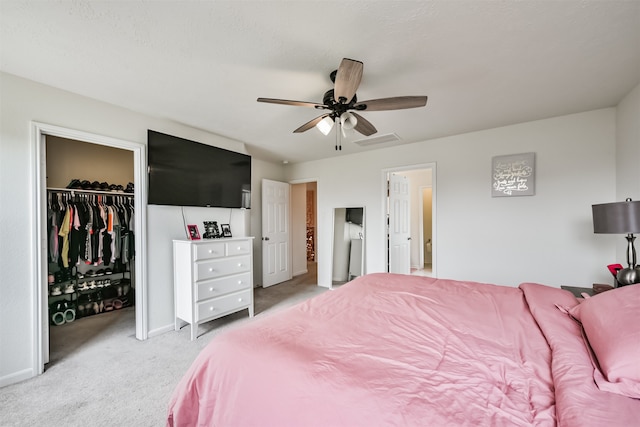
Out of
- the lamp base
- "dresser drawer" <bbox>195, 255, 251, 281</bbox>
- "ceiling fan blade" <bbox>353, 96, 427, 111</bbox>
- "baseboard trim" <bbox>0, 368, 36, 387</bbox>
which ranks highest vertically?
"ceiling fan blade" <bbox>353, 96, 427, 111</bbox>

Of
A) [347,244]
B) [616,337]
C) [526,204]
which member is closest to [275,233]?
[347,244]

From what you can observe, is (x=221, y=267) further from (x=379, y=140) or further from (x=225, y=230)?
(x=379, y=140)

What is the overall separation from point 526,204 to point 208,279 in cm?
373

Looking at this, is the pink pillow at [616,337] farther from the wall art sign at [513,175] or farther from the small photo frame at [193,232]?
the small photo frame at [193,232]

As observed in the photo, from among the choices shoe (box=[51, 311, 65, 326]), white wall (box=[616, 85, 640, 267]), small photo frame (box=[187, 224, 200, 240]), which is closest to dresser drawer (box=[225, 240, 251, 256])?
small photo frame (box=[187, 224, 200, 240])

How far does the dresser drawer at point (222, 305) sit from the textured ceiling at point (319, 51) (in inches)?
80.9

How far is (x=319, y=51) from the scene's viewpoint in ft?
5.72

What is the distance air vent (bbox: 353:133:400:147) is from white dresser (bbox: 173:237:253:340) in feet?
6.90

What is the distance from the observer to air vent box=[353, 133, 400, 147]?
351 cm

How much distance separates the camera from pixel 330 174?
4.71m

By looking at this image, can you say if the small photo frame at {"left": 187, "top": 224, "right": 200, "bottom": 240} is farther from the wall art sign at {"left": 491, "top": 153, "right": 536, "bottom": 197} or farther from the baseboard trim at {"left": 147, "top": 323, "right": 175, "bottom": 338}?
the wall art sign at {"left": 491, "top": 153, "right": 536, "bottom": 197}

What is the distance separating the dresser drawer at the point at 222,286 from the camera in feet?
9.25

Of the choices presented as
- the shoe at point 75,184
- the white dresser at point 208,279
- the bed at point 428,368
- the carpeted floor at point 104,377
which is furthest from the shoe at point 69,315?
the bed at point 428,368

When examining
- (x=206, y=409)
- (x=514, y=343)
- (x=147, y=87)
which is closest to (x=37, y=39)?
(x=147, y=87)
